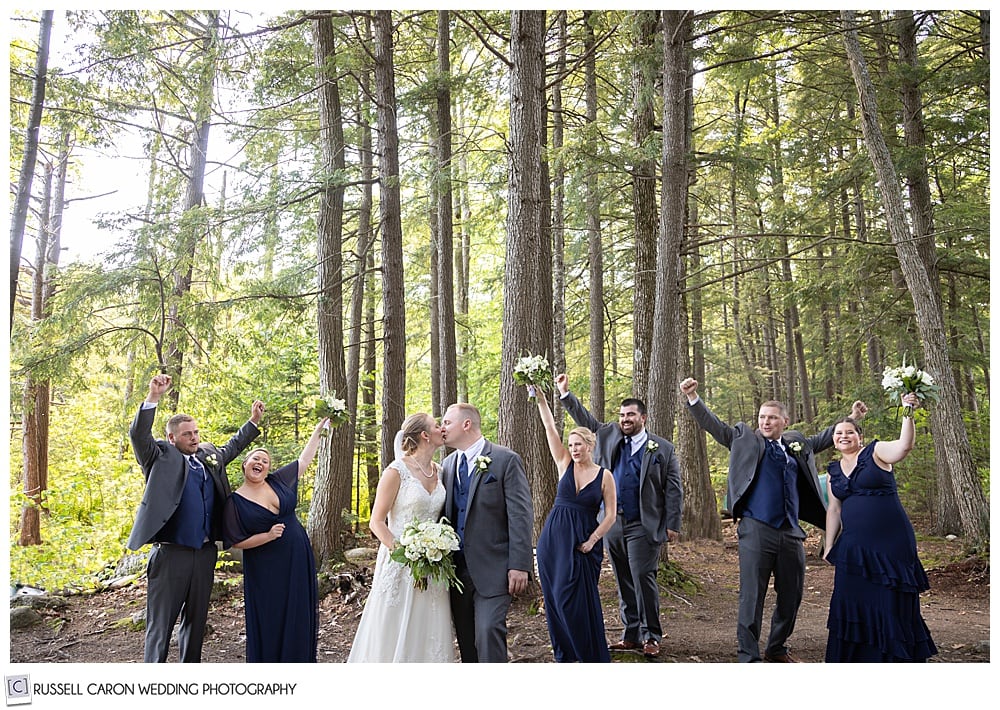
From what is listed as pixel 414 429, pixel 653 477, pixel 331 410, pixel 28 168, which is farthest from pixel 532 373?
pixel 28 168

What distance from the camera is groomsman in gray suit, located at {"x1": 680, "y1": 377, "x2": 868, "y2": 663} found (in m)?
4.19

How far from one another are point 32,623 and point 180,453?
3.26 m

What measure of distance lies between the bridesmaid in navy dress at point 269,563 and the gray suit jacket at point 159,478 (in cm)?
21

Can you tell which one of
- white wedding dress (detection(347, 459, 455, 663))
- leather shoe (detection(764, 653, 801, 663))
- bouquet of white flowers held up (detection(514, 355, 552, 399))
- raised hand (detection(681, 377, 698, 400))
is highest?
bouquet of white flowers held up (detection(514, 355, 552, 399))

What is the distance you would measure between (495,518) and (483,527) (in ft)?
0.25

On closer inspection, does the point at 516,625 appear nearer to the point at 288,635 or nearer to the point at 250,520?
the point at 288,635

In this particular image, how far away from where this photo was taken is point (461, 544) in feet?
12.4

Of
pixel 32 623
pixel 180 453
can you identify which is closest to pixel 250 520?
pixel 180 453

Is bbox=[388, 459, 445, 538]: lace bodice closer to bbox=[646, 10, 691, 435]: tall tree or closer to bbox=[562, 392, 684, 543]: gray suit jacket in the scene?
bbox=[562, 392, 684, 543]: gray suit jacket

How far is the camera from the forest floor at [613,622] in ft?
15.6

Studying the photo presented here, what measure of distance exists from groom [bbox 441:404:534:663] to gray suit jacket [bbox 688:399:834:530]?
47.5 inches

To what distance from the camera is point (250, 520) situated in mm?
3902

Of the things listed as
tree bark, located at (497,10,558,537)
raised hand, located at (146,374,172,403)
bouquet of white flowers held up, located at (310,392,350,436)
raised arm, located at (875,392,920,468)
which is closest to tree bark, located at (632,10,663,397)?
tree bark, located at (497,10,558,537)
